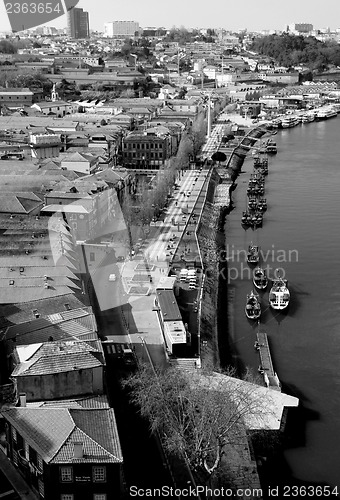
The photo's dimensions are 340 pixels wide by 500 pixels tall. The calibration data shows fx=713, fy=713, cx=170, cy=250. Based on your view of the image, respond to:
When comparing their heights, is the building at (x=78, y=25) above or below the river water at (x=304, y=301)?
above

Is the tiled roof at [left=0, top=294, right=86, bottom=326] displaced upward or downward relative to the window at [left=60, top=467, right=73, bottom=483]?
upward

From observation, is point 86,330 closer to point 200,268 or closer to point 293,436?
point 293,436

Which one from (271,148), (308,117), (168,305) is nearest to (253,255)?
(168,305)

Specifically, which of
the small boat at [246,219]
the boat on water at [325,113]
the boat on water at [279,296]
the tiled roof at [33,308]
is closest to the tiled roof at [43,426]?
the tiled roof at [33,308]

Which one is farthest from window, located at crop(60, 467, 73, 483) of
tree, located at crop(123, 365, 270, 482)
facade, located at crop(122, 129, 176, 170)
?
facade, located at crop(122, 129, 176, 170)

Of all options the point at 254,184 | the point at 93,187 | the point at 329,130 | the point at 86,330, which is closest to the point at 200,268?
the point at 93,187

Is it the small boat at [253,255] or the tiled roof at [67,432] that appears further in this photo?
the small boat at [253,255]

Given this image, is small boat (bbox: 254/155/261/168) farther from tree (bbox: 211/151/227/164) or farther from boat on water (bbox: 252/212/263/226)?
boat on water (bbox: 252/212/263/226)

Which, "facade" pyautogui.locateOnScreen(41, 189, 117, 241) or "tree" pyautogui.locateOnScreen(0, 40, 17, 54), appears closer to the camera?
"facade" pyautogui.locateOnScreen(41, 189, 117, 241)

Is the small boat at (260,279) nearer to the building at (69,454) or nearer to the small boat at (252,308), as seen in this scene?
the small boat at (252,308)
